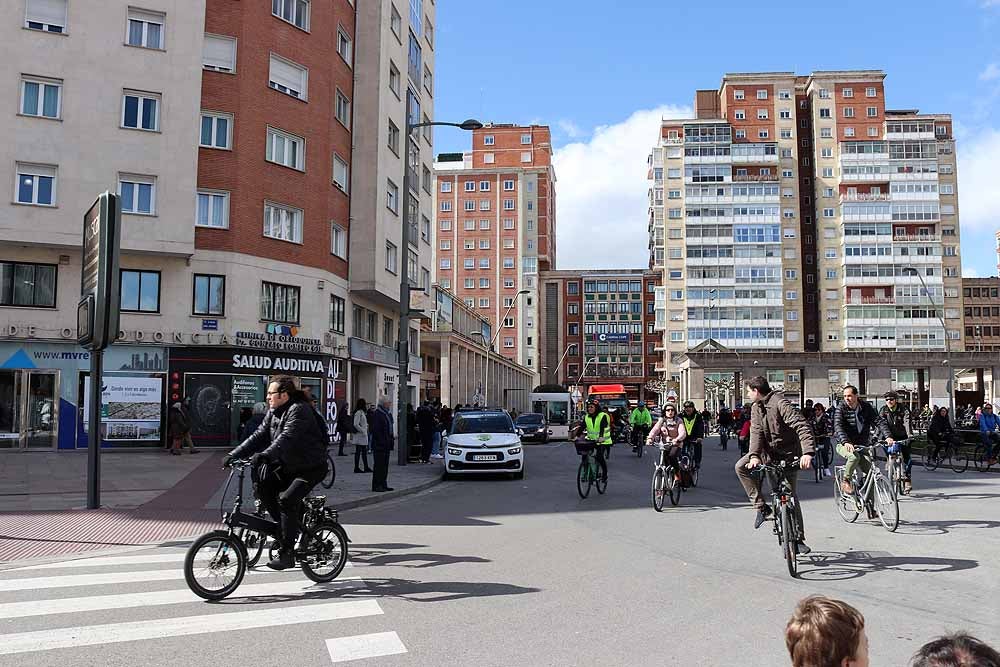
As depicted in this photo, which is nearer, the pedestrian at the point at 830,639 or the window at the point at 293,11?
the pedestrian at the point at 830,639

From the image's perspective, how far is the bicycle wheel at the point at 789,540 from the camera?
776cm

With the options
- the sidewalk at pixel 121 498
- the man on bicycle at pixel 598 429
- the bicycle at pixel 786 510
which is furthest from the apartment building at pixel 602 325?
the bicycle at pixel 786 510

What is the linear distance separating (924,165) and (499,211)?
5471cm

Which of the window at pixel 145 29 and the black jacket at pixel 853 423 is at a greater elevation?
the window at pixel 145 29

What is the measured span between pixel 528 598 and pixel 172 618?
8.96 ft

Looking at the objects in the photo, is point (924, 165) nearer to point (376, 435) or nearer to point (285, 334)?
point (285, 334)

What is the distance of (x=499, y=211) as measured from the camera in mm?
121188

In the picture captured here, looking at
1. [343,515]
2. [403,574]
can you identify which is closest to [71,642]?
Result: [403,574]

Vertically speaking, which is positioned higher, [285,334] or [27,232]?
[27,232]

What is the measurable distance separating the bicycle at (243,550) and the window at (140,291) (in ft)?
69.4

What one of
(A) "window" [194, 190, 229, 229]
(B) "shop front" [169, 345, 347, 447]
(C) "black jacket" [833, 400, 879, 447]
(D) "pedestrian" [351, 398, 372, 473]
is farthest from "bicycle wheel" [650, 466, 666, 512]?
(A) "window" [194, 190, 229, 229]

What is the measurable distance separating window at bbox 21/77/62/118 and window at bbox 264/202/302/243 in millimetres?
6932

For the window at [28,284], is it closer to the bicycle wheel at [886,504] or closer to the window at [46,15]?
the window at [46,15]

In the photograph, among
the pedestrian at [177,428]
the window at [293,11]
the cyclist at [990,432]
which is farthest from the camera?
the window at [293,11]
